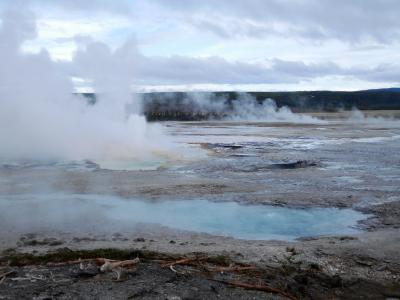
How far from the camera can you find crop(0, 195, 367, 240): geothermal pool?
376 inches

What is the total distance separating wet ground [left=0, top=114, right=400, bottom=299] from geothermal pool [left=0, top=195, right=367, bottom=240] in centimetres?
6

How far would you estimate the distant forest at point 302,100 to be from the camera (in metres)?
94.1

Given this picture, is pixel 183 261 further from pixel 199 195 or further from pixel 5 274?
pixel 199 195

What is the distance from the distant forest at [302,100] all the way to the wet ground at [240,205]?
6687 cm

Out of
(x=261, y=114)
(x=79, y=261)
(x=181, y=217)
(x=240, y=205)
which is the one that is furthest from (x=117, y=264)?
(x=261, y=114)

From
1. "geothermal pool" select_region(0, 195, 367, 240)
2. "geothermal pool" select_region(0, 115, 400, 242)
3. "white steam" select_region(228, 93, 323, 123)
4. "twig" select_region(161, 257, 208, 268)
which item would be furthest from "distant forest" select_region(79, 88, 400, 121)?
"twig" select_region(161, 257, 208, 268)

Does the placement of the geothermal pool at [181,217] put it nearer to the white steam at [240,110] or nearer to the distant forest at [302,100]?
the white steam at [240,110]

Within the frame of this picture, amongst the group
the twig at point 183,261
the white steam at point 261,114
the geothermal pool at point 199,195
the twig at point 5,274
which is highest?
the twig at point 5,274

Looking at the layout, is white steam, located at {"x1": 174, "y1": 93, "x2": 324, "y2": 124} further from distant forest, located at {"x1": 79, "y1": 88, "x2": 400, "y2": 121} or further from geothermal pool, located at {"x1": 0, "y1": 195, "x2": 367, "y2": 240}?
geothermal pool, located at {"x1": 0, "y1": 195, "x2": 367, "y2": 240}

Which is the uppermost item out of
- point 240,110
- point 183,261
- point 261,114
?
point 183,261

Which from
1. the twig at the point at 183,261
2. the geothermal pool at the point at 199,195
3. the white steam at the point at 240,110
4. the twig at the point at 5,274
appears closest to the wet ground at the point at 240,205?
the geothermal pool at the point at 199,195

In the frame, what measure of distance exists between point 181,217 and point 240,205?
1.58 metres

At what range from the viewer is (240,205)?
11.4 metres

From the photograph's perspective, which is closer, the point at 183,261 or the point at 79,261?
the point at 79,261
